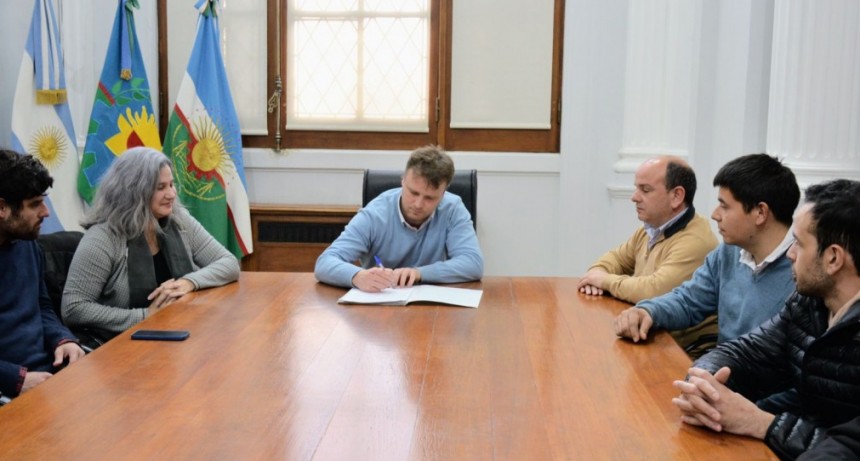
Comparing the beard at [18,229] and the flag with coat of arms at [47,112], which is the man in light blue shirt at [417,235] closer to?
the beard at [18,229]

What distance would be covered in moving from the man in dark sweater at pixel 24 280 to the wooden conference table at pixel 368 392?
35 cm

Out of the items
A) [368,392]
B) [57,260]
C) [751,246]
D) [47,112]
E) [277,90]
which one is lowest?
[368,392]

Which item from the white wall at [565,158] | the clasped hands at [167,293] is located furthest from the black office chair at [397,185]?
the white wall at [565,158]

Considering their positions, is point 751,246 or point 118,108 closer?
point 751,246

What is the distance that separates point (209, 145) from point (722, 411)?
3.82 metres

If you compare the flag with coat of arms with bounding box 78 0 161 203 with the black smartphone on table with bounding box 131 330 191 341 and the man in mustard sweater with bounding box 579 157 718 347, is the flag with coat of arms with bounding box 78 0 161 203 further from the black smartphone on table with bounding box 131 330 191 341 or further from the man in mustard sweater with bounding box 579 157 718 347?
the man in mustard sweater with bounding box 579 157 718 347

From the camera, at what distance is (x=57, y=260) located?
112 inches

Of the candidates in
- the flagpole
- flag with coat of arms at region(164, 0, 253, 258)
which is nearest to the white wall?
the flagpole

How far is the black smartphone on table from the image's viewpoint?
2289 millimetres

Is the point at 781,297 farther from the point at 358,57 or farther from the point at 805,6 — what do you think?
the point at 358,57

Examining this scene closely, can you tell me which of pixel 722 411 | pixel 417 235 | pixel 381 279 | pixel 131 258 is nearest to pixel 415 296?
pixel 381 279

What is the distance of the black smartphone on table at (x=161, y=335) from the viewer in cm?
229

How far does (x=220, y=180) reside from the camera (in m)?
4.92

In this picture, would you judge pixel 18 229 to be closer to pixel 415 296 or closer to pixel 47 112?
pixel 415 296
